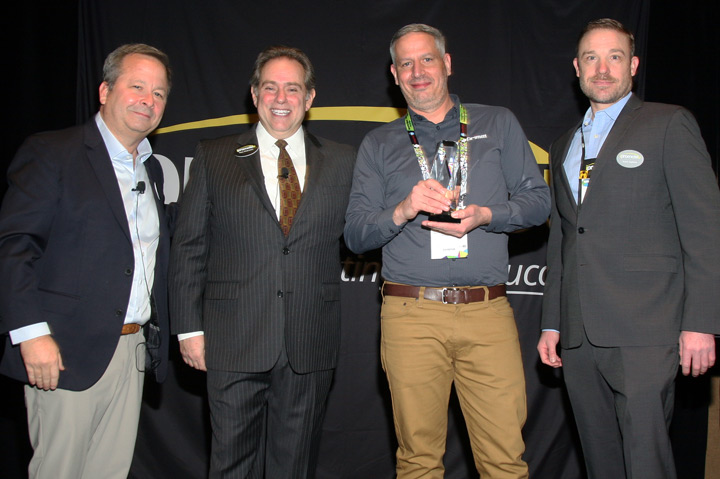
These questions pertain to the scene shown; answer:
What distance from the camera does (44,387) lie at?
218 cm

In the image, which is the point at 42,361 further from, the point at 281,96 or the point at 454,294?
the point at 454,294

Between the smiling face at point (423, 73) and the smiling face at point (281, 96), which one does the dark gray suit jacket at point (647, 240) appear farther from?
the smiling face at point (281, 96)

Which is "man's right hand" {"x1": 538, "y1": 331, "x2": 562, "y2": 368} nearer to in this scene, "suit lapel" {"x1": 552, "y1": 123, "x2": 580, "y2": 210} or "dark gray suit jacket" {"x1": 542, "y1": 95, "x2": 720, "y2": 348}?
"dark gray suit jacket" {"x1": 542, "y1": 95, "x2": 720, "y2": 348}

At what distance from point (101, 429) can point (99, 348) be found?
0.42 m

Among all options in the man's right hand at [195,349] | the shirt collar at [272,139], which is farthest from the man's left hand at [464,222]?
the man's right hand at [195,349]

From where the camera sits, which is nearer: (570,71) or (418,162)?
(418,162)

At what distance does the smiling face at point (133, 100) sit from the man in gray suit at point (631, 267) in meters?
1.95

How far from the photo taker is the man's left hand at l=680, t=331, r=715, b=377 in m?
2.26

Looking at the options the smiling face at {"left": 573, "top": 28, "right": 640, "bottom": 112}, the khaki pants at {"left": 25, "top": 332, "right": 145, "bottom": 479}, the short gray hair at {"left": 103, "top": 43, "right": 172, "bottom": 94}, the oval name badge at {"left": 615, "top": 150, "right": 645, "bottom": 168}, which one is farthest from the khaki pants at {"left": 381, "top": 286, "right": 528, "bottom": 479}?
the short gray hair at {"left": 103, "top": 43, "right": 172, "bottom": 94}

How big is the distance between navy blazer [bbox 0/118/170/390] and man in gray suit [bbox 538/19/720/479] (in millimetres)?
2006

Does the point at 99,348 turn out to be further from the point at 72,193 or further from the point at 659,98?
the point at 659,98

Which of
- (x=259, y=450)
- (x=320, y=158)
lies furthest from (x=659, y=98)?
(x=259, y=450)

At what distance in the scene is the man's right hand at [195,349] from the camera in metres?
2.48

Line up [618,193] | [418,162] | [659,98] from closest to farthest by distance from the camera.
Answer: [618,193], [418,162], [659,98]
